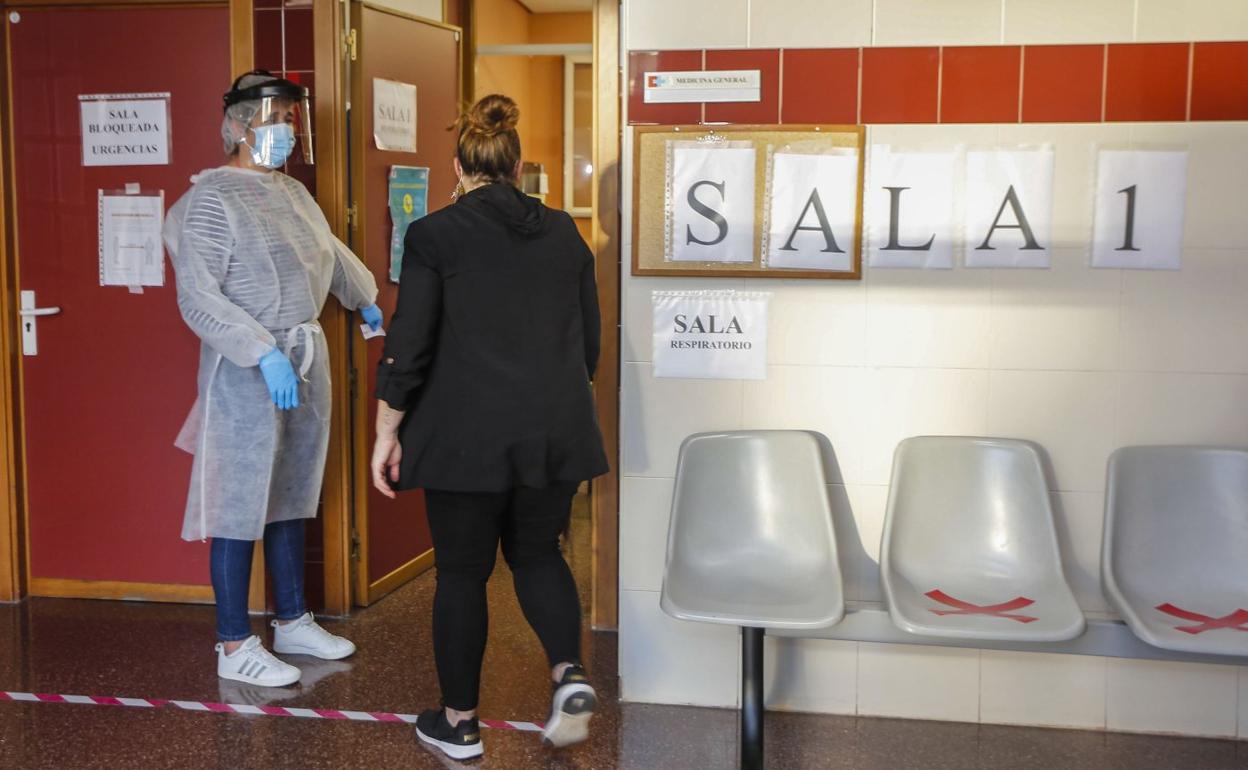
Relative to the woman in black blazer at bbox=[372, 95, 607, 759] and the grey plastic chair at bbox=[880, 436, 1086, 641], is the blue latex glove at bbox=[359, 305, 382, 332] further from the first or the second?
the grey plastic chair at bbox=[880, 436, 1086, 641]

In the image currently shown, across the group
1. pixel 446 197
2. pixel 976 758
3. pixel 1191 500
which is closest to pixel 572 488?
pixel 976 758

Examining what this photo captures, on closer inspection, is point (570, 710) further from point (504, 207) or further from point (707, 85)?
point (707, 85)

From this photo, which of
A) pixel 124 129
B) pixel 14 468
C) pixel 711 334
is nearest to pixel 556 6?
pixel 124 129

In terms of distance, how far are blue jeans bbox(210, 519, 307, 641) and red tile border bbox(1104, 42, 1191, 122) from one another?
8.24 ft

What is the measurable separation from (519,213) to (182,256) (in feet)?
3.87

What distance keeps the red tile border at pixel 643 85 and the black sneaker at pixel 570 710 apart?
1371 millimetres

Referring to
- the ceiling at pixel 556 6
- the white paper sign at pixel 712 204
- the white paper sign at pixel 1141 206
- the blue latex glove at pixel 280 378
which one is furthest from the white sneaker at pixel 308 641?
the ceiling at pixel 556 6

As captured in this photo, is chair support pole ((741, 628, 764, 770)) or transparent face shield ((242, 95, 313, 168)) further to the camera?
transparent face shield ((242, 95, 313, 168))

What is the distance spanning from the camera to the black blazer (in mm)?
2609

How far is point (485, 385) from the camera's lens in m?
2.63

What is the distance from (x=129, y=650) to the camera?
3645 millimetres

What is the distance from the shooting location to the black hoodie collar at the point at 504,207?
262 centimetres

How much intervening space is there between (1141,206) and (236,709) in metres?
2.60

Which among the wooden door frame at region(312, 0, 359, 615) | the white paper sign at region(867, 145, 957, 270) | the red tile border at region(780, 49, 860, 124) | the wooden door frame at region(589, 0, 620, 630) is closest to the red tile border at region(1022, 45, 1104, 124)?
the white paper sign at region(867, 145, 957, 270)
